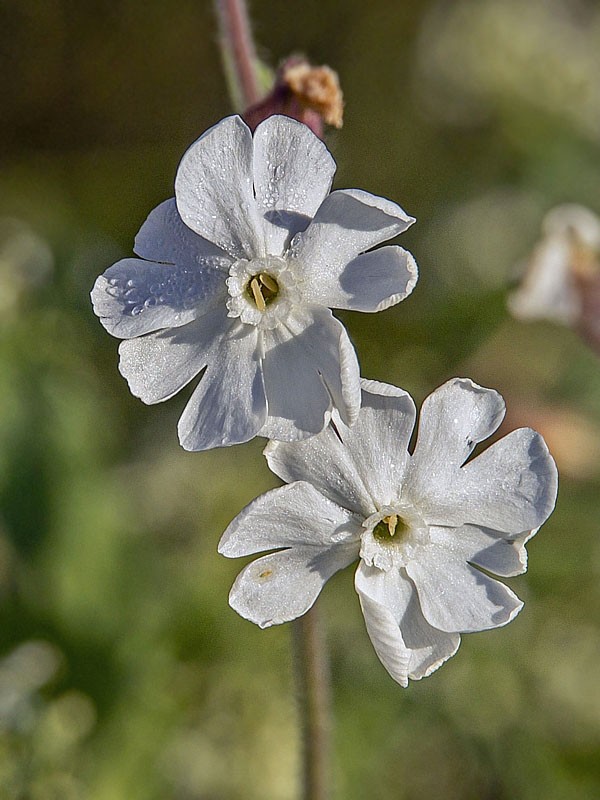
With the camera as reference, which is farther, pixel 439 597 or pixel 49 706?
pixel 49 706

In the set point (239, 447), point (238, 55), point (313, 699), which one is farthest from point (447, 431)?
point (239, 447)

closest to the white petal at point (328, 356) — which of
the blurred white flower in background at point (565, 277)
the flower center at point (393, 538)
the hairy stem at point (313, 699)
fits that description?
the flower center at point (393, 538)

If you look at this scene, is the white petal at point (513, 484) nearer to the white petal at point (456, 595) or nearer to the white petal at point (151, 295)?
the white petal at point (456, 595)

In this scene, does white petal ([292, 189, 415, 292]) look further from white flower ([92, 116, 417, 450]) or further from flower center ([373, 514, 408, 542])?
flower center ([373, 514, 408, 542])

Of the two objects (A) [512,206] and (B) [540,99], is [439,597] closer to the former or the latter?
(A) [512,206]

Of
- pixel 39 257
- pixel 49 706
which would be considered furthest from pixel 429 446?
pixel 39 257

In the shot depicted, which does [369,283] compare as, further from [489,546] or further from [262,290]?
[489,546]
